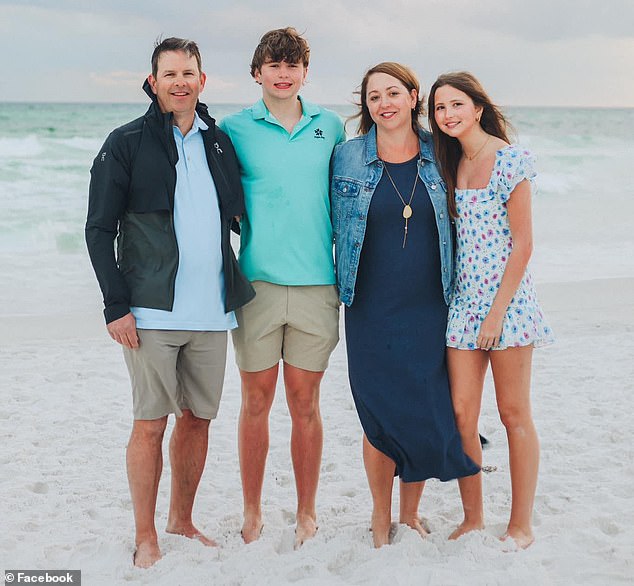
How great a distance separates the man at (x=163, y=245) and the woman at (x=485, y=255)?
89 centimetres

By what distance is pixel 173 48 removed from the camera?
Result: 334cm

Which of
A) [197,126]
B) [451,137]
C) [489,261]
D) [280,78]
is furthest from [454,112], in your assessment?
[197,126]

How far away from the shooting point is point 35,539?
12.3 feet

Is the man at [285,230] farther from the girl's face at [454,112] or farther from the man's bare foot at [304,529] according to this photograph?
the girl's face at [454,112]

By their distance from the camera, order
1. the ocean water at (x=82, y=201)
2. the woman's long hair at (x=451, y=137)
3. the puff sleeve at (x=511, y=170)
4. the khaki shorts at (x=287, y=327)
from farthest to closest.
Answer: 1. the ocean water at (x=82, y=201)
2. the khaki shorts at (x=287, y=327)
3. the woman's long hair at (x=451, y=137)
4. the puff sleeve at (x=511, y=170)

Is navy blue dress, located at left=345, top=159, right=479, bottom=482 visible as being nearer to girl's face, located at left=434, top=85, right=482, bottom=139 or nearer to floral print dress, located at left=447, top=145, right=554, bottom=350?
floral print dress, located at left=447, top=145, right=554, bottom=350

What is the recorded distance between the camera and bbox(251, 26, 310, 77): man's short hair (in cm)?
346

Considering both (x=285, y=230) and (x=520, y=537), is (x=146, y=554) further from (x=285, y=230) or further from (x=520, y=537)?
(x=520, y=537)

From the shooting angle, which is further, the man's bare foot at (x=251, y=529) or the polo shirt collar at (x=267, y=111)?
the man's bare foot at (x=251, y=529)

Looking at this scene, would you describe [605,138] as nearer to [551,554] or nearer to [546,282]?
[546,282]

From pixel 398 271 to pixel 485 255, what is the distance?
0.36 meters

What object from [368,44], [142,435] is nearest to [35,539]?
[142,435]

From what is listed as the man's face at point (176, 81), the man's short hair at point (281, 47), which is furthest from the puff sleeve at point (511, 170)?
the man's face at point (176, 81)

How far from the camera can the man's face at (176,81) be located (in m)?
3.31
